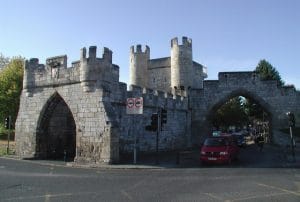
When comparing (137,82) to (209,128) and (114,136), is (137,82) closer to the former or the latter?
(209,128)

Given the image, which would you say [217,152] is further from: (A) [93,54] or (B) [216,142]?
(A) [93,54]

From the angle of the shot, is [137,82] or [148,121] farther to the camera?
[137,82]

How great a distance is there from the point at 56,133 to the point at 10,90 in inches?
699

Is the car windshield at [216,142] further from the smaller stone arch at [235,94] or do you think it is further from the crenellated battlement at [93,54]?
the smaller stone arch at [235,94]

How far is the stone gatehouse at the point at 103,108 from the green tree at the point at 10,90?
675 inches

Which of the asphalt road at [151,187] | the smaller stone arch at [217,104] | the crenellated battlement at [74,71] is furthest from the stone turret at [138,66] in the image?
the asphalt road at [151,187]

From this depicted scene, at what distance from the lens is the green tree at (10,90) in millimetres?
39250

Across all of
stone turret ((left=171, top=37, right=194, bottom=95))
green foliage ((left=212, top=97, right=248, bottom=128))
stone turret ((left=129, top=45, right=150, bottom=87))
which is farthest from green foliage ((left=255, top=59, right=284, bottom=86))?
stone turret ((left=129, top=45, right=150, bottom=87))

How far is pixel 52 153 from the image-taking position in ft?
77.8

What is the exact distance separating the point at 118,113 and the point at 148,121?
392cm

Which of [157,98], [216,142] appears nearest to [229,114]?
[157,98]

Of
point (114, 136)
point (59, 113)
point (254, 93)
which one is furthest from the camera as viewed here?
point (254, 93)

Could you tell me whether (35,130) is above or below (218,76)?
below

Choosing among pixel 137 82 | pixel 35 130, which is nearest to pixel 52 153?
pixel 35 130
